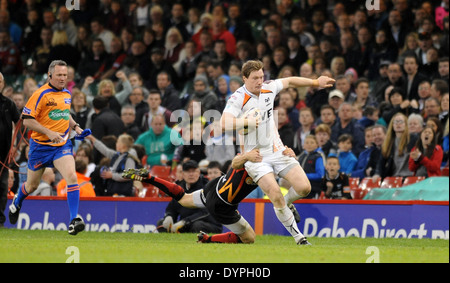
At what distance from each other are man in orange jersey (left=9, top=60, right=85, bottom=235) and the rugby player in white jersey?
2.76m

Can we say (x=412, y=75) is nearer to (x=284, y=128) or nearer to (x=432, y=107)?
(x=432, y=107)

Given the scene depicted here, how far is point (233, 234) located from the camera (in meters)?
12.7

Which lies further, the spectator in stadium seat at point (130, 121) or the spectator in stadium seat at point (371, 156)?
the spectator in stadium seat at point (130, 121)

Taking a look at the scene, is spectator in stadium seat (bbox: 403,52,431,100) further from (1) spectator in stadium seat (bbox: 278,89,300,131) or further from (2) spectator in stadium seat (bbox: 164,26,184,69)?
(2) spectator in stadium seat (bbox: 164,26,184,69)

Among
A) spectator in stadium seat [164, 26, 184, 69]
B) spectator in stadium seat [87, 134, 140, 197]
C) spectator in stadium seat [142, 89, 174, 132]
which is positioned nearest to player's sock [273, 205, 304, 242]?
spectator in stadium seat [87, 134, 140, 197]

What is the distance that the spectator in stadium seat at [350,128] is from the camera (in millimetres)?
17922

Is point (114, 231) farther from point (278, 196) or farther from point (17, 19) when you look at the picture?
point (17, 19)

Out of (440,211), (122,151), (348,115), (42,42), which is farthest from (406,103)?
(42,42)

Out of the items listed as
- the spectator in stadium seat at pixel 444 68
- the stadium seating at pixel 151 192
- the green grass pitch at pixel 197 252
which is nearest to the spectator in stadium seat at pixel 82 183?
the stadium seating at pixel 151 192

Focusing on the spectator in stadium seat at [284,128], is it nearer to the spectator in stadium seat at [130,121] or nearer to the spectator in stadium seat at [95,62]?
the spectator in stadium seat at [130,121]

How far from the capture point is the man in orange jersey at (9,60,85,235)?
13148 mm

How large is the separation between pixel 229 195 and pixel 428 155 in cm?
525

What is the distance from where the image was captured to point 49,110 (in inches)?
525

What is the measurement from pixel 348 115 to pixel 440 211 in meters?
3.71
